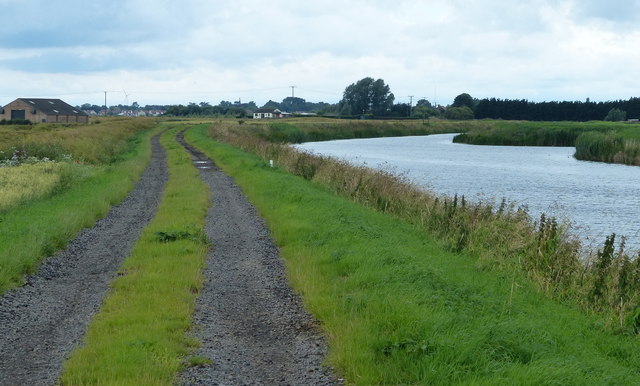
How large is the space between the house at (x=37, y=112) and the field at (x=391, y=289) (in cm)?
11202

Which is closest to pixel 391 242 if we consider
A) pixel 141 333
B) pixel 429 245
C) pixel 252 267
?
pixel 429 245

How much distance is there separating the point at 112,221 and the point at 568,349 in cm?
1391

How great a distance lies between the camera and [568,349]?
27.9 ft

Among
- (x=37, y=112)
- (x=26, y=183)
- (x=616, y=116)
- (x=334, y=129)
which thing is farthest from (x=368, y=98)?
(x=26, y=183)

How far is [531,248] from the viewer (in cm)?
1566

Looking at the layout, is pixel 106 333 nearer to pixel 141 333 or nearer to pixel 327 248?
pixel 141 333

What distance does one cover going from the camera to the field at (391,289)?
769 cm

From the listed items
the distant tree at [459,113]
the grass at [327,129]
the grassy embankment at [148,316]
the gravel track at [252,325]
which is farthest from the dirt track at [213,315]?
the distant tree at [459,113]

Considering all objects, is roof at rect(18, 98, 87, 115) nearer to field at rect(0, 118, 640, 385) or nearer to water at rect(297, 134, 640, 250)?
water at rect(297, 134, 640, 250)

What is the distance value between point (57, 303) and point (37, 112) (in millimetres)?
127376

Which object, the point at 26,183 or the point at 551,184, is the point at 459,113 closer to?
the point at 551,184

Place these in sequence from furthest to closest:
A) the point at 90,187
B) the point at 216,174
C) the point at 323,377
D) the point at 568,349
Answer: the point at 216,174, the point at 90,187, the point at 568,349, the point at 323,377

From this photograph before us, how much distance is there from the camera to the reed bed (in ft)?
39.7

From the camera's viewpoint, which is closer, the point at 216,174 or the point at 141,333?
the point at 141,333
